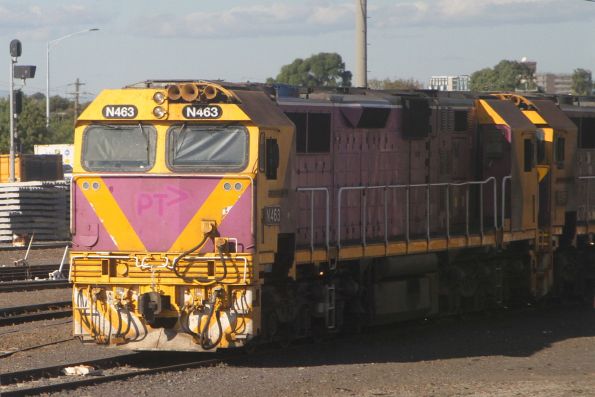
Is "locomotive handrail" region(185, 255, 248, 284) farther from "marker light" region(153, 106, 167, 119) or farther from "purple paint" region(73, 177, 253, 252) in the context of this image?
"marker light" region(153, 106, 167, 119)

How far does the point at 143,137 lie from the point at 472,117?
7310 mm

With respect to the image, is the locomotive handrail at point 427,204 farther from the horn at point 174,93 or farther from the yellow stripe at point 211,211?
the horn at point 174,93

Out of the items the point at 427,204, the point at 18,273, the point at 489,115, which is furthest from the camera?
the point at 18,273

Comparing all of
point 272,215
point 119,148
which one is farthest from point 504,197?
point 119,148

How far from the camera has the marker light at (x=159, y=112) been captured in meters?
14.0

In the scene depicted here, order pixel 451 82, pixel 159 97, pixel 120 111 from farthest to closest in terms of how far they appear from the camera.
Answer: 1. pixel 451 82
2. pixel 120 111
3. pixel 159 97

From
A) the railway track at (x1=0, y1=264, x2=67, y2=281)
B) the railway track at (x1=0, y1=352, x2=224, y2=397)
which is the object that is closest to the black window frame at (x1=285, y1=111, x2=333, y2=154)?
the railway track at (x1=0, y1=352, x2=224, y2=397)

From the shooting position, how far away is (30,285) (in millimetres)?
22703

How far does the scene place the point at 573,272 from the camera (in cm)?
2192

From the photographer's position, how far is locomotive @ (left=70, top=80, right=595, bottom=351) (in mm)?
13750

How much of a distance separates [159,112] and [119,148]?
67 cm

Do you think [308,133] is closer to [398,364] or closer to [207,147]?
[207,147]

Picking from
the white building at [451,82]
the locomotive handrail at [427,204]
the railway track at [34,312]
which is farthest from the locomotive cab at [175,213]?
the white building at [451,82]

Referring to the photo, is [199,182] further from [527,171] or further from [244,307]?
[527,171]
